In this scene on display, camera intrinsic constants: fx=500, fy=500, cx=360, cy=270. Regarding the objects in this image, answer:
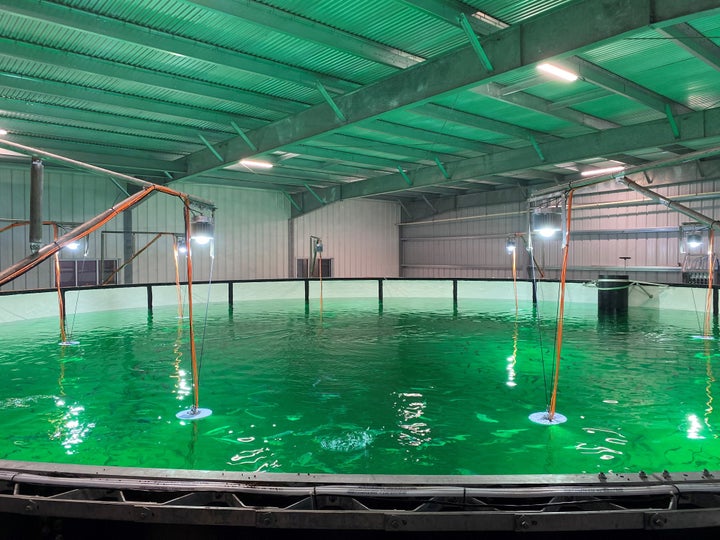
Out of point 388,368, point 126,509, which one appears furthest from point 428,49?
point 126,509

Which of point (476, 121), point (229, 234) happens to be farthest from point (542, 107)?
point (229, 234)

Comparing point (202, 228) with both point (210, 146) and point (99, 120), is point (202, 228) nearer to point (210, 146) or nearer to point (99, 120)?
point (99, 120)

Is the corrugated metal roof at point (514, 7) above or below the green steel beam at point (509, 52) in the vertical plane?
above

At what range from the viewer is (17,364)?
10.1 meters

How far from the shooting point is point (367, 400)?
24.7ft

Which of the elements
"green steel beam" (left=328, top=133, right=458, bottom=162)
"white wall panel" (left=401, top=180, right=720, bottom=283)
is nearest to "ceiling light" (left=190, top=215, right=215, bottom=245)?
"green steel beam" (left=328, top=133, right=458, bottom=162)

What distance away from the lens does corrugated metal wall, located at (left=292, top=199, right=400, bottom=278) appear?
2956cm

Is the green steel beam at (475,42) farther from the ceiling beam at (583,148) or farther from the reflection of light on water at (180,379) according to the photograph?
the ceiling beam at (583,148)

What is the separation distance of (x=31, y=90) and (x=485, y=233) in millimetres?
23336

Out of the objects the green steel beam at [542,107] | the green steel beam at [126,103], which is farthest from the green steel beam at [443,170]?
the green steel beam at [126,103]

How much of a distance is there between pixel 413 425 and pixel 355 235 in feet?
84.4

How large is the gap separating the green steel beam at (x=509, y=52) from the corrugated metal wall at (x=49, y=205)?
12.9 metres

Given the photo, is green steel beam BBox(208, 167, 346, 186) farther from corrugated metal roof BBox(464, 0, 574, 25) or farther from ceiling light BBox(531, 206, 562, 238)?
ceiling light BBox(531, 206, 562, 238)

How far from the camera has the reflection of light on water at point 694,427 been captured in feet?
19.7
